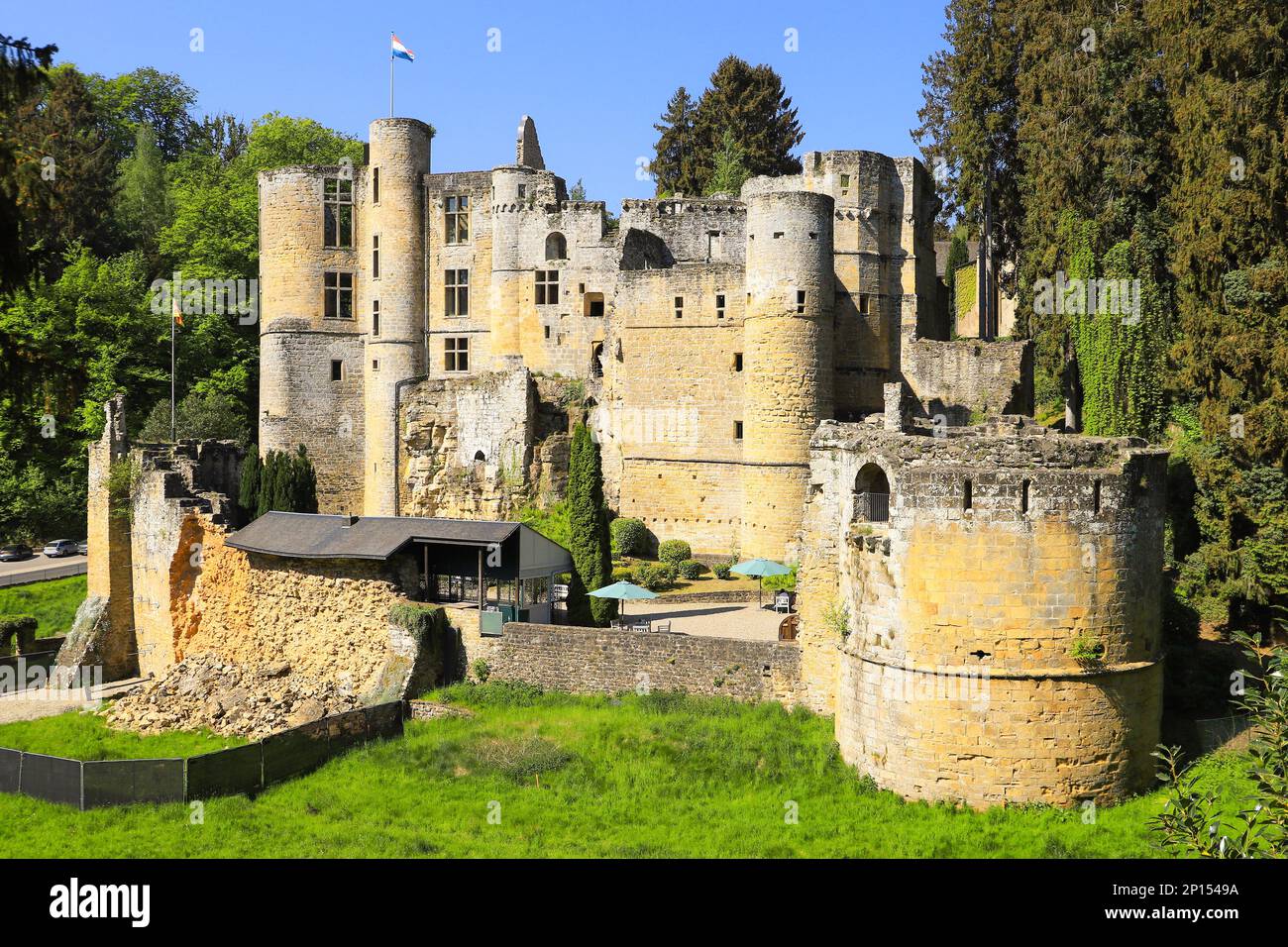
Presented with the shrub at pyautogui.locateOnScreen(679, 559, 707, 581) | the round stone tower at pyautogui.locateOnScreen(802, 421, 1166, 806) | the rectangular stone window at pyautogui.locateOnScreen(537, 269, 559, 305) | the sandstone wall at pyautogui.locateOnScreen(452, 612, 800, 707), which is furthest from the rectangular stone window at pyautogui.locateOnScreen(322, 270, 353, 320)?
the round stone tower at pyautogui.locateOnScreen(802, 421, 1166, 806)

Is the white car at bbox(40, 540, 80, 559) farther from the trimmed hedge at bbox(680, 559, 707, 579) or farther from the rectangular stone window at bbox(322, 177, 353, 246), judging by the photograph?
the trimmed hedge at bbox(680, 559, 707, 579)

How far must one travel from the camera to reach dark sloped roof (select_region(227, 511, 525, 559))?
25938 mm

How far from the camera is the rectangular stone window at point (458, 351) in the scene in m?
45.0

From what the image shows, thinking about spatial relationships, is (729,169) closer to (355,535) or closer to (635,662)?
(355,535)

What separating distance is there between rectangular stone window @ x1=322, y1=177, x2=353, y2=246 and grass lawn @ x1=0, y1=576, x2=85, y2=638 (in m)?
14.7

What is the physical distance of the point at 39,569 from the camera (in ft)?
135

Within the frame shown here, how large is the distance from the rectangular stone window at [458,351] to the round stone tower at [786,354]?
1243 cm

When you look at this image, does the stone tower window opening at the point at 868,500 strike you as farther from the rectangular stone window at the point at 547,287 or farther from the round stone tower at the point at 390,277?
the round stone tower at the point at 390,277

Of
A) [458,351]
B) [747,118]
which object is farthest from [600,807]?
[747,118]

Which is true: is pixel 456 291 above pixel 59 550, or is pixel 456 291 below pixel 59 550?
above

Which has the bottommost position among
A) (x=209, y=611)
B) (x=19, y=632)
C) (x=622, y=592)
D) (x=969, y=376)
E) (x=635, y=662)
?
(x=19, y=632)

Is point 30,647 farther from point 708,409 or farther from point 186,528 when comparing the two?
point 708,409

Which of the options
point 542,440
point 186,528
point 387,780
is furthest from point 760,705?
point 542,440

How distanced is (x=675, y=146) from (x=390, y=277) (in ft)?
71.9
